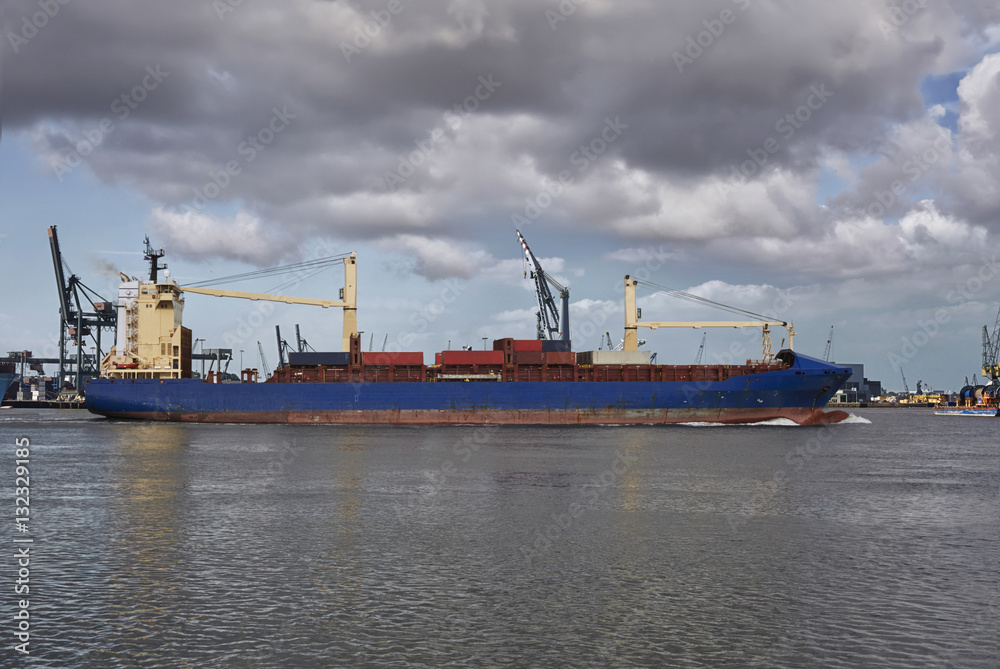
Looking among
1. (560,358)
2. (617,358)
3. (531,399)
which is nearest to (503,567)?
(531,399)

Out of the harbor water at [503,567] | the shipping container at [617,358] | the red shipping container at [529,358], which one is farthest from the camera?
the shipping container at [617,358]

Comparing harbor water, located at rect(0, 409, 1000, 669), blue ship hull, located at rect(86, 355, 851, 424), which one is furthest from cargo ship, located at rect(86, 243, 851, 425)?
harbor water, located at rect(0, 409, 1000, 669)

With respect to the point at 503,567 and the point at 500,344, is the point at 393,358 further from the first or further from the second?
the point at 503,567

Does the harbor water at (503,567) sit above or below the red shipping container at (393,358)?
below

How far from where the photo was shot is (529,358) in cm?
6538

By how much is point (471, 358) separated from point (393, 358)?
21.8 feet

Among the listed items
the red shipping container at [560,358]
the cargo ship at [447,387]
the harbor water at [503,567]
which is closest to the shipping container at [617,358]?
the cargo ship at [447,387]

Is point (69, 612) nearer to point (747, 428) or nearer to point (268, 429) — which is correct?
point (268, 429)

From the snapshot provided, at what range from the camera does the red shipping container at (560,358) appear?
214 ft

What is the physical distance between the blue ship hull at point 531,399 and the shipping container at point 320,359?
11.2 ft

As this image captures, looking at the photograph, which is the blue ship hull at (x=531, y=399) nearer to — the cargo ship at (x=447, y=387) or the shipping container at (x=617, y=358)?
the cargo ship at (x=447, y=387)

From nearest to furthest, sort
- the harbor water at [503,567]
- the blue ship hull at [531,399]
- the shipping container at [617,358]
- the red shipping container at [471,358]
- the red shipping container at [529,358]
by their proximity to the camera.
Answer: the harbor water at [503,567] → the blue ship hull at [531,399] → the red shipping container at [471,358] → the red shipping container at [529,358] → the shipping container at [617,358]

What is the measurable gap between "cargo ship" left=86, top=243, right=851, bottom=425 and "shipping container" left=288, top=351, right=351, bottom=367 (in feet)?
0.27

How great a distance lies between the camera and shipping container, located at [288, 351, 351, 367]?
67000 mm
